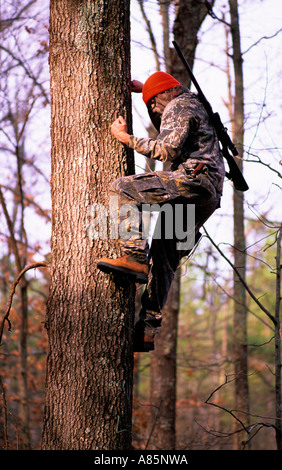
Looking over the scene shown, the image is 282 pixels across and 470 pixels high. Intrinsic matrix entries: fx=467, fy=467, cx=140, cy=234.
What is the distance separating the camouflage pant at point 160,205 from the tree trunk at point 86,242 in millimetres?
139

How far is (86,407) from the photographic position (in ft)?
9.32

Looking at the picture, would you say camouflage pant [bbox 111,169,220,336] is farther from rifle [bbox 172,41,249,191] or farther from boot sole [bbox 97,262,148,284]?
rifle [bbox 172,41,249,191]

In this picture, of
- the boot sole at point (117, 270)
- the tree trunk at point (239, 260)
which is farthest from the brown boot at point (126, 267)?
the tree trunk at point (239, 260)

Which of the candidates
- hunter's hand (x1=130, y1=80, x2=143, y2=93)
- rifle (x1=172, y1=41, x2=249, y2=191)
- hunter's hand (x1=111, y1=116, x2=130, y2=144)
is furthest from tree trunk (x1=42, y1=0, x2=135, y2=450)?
rifle (x1=172, y1=41, x2=249, y2=191)

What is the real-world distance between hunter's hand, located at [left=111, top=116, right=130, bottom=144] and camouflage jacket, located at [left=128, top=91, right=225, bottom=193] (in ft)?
0.13

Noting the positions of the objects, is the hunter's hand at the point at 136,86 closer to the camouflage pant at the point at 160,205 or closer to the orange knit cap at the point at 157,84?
the orange knit cap at the point at 157,84

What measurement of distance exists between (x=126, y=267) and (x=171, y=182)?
28.0 inches

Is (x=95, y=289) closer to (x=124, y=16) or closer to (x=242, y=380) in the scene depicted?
(x=124, y=16)

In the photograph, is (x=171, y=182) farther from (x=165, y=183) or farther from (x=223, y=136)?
(x=223, y=136)

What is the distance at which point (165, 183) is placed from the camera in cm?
323

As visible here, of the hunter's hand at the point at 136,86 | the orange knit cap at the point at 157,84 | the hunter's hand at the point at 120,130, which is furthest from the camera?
the hunter's hand at the point at 136,86

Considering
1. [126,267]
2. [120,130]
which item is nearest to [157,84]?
[120,130]

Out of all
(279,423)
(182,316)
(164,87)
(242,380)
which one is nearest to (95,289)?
(164,87)

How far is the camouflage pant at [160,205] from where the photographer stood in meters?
3.10
